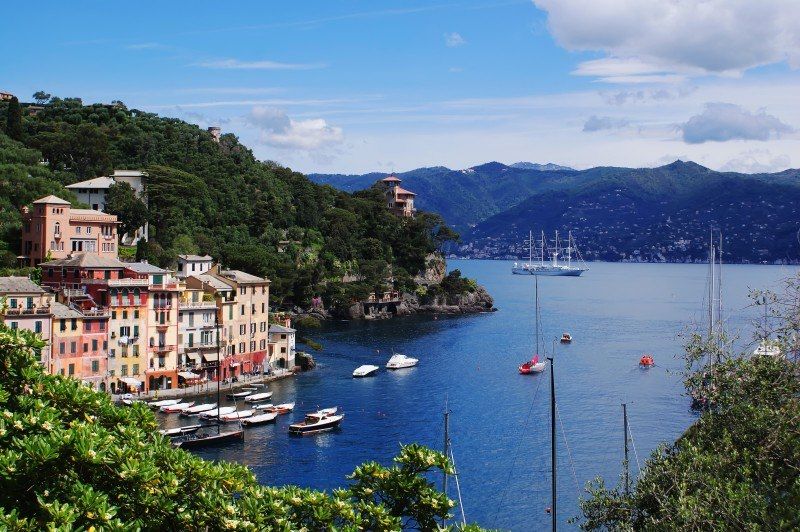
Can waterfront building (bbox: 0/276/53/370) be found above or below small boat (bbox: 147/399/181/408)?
above

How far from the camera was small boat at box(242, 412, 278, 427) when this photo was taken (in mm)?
45500

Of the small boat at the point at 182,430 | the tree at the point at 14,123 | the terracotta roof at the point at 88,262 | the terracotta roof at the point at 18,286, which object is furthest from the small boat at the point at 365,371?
the tree at the point at 14,123

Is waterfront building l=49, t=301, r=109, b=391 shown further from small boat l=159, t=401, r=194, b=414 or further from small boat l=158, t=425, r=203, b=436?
small boat l=158, t=425, r=203, b=436

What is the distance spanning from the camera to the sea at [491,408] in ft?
119

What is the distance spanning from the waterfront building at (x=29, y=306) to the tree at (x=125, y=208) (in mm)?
24841

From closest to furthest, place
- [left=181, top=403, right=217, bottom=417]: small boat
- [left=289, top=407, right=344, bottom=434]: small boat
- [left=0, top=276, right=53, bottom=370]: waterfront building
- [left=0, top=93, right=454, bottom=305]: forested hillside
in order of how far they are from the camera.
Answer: [left=289, top=407, right=344, bottom=434]: small boat
[left=0, top=276, right=53, bottom=370]: waterfront building
[left=181, top=403, right=217, bottom=417]: small boat
[left=0, top=93, right=454, bottom=305]: forested hillside

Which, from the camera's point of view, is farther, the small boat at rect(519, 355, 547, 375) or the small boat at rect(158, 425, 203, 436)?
the small boat at rect(519, 355, 547, 375)

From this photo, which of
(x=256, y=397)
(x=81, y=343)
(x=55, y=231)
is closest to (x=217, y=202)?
(x=55, y=231)

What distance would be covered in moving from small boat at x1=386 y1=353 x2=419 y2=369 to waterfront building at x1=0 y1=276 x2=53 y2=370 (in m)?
27.3

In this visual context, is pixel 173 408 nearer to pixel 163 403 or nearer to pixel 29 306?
pixel 163 403

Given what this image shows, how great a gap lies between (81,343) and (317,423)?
1458 cm

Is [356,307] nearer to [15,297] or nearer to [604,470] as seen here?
[15,297]

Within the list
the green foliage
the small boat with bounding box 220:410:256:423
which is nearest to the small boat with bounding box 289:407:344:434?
the small boat with bounding box 220:410:256:423

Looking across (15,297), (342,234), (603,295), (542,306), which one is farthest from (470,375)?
(603,295)
